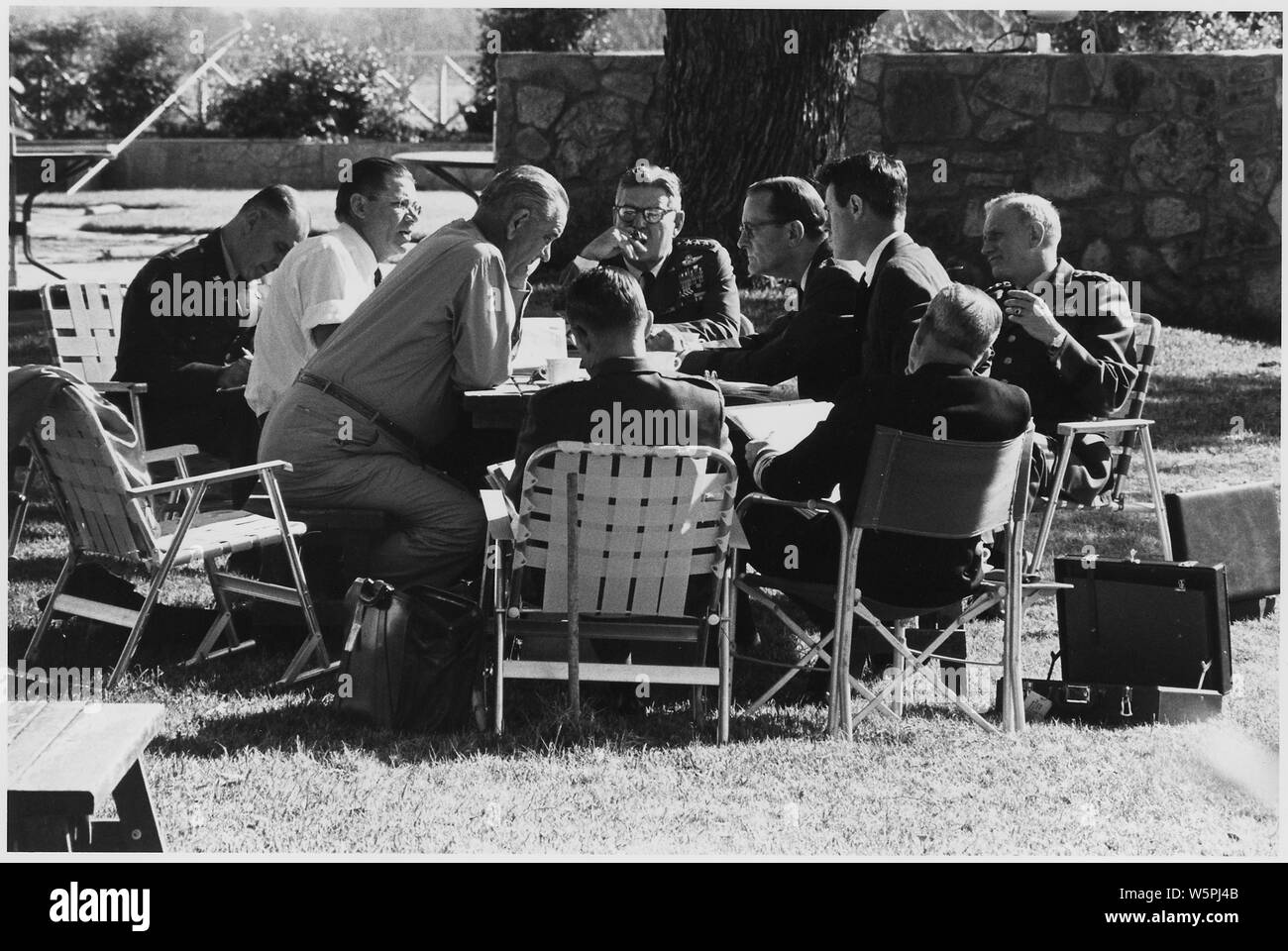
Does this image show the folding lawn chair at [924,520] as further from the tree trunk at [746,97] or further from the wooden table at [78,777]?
the tree trunk at [746,97]

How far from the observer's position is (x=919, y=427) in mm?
4445

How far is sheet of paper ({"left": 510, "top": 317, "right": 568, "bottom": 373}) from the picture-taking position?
5812 millimetres

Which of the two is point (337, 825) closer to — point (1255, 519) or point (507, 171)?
point (507, 171)

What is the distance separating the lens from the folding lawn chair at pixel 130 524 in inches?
182

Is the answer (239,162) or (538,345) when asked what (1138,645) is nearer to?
(538,345)

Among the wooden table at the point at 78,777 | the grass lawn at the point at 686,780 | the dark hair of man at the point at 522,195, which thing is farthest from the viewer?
the dark hair of man at the point at 522,195

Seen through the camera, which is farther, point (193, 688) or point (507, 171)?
point (507, 171)

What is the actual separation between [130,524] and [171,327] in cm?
169

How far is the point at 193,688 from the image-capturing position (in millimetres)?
4977

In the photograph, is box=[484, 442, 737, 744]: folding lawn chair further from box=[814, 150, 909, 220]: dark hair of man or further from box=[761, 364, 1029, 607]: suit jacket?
box=[814, 150, 909, 220]: dark hair of man

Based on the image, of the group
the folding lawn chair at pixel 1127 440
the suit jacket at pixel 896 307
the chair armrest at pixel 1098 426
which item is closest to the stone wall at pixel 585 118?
the folding lawn chair at pixel 1127 440

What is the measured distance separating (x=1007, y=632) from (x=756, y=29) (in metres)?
5.37

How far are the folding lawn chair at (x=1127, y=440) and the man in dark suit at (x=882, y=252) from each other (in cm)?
92
